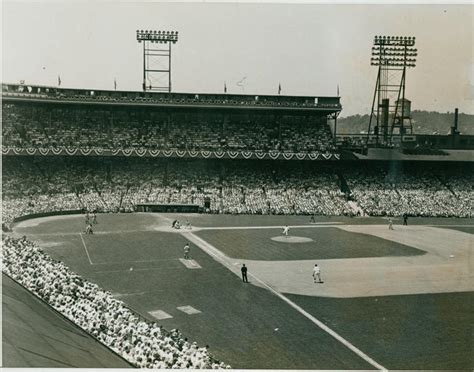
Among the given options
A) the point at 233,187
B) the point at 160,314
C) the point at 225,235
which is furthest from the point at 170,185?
the point at 160,314

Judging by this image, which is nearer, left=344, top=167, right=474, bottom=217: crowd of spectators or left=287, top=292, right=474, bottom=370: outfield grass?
left=287, top=292, right=474, bottom=370: outfield grass

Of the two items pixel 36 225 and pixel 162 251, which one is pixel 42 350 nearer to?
pixel 162 251

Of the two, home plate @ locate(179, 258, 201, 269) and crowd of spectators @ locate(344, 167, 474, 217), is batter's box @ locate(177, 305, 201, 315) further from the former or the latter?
crowd of spectators @ locate(344, 167, 474, 217)

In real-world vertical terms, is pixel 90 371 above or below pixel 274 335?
above

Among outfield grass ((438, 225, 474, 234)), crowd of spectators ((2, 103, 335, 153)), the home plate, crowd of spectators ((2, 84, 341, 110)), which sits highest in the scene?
crowd of spectators ((2, 84, 341, 110))

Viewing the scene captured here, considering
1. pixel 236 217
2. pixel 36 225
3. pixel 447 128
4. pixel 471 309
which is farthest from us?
pixel 447 128

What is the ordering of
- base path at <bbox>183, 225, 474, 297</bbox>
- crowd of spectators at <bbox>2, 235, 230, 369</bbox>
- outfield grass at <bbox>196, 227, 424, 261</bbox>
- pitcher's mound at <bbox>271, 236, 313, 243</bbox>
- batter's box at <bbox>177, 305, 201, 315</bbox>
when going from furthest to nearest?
pitcher's mound at <bbox>271, 236, 313, 243</bbox>, outfield grass at <bbox>196, 227, 424, 261</bbox>, base path at <bbox>183, 225, 474, 297</bbox>, batter's box at <bbox>177, 305, 201, 315</bbox>, crowd of spectators at <bbox>2, 235, 230, 369</bbox>

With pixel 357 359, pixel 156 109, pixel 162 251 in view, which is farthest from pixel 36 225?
pixel 357 359

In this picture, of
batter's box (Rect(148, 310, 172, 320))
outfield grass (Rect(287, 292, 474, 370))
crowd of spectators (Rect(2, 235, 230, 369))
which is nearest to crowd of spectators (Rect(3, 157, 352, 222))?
crowd of spectators (Rect(2, 235, 230, 369))

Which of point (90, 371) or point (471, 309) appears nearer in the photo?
point (90, 371)
